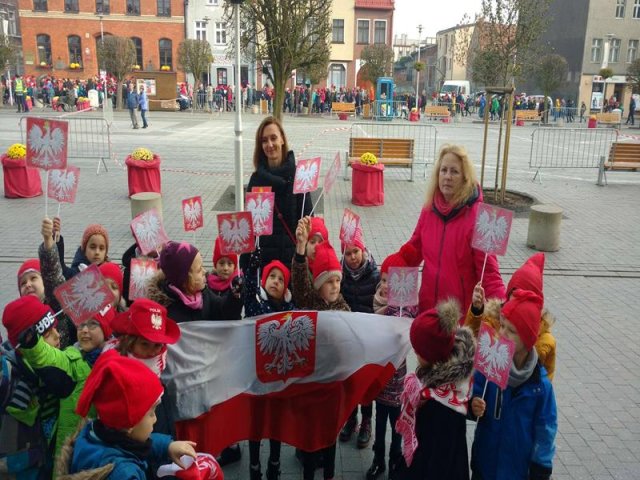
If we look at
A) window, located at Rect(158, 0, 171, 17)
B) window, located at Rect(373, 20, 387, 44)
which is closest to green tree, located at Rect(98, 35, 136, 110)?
window, located at Rect(158, 0, 171, 17)

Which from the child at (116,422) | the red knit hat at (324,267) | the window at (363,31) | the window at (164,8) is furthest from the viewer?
the window at (363,31)

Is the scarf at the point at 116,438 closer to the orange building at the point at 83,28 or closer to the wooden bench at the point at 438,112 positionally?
the wooden bench at the point at 438,112

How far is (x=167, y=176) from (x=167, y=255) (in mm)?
11641

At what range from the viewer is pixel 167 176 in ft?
48.5

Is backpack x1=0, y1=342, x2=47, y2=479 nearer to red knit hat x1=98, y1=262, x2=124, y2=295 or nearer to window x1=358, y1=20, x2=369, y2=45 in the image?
red knit hat x1=98, y1=262, x2=124, y2=295

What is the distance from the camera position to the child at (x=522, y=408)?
295 cm

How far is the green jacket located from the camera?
295 centimetres

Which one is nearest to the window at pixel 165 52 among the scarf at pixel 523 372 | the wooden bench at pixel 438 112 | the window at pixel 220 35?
the window at pixel 220 35

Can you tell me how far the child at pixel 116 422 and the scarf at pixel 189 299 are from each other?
1.24 metres

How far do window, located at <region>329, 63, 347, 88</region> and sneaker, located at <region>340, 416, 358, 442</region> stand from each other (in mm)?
51397

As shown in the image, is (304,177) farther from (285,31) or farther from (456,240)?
(285,31)

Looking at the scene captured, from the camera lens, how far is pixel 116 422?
2.28 meters

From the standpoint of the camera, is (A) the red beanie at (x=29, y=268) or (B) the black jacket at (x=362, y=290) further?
(B) the black jacket at (x=362, y=290)

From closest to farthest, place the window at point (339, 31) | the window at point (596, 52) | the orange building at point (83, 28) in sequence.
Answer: the window at point (596, 52), the orange building at point (83, 28), the window at point (339, 31)
